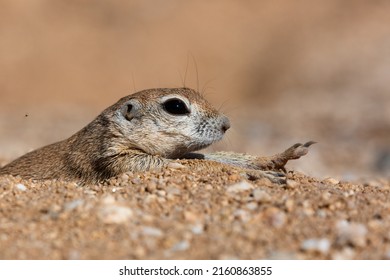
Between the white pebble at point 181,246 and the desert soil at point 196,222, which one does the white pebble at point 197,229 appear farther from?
the white pebble at point 181,246

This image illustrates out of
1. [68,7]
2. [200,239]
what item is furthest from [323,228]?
[68,7]

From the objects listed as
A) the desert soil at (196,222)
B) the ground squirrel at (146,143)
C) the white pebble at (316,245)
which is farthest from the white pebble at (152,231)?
the ground squirrel at (146,143)

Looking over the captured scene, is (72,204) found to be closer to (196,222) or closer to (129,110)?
(196,222)

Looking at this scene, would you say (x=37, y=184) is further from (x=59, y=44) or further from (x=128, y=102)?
(x=59, y=44)

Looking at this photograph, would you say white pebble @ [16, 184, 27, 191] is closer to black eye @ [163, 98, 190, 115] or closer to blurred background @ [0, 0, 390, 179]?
black eye @ [163, 98, 190, 115]

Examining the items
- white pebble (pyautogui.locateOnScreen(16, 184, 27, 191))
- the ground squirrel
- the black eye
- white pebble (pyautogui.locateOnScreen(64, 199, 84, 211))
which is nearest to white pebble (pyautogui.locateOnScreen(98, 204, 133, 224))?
white pebble (pyautogui.locateOnScreen(64, 199, 84, 211))

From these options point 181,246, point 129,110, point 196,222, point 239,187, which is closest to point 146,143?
point 129,110
